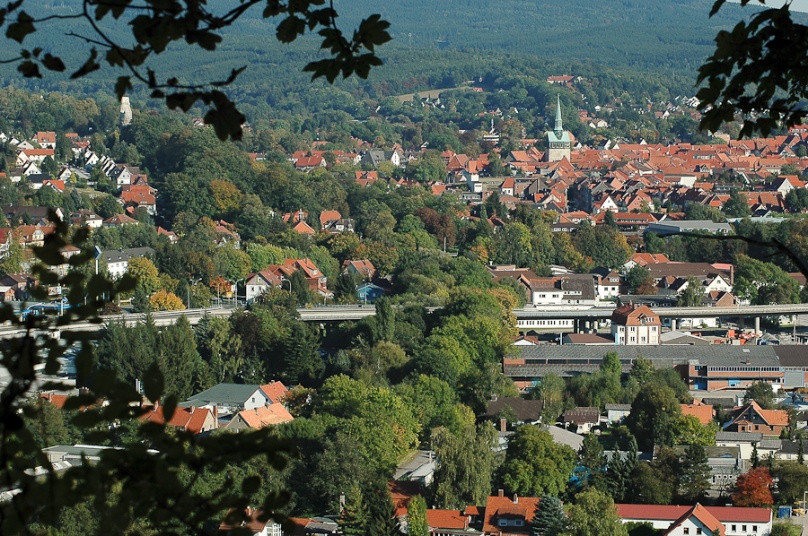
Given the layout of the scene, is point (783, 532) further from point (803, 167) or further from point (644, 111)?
point (644, 111)

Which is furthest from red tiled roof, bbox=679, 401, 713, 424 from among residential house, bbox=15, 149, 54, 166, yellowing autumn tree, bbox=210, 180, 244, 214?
residential house, bbox=15, 149, 54, 166

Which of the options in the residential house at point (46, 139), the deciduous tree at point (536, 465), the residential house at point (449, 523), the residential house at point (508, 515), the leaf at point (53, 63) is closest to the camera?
the leaf at point (53, 63)

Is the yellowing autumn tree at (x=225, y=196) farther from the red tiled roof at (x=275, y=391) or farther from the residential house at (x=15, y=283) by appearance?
the red tiled roof at (x=275, y=391)

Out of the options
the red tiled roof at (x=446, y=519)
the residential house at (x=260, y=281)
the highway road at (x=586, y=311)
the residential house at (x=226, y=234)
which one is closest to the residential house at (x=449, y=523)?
the red tiled roof at (x=446, y=519)

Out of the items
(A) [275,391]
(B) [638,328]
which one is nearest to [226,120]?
(A) [275,391]

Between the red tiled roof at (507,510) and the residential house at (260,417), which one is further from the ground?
the red tiled roof at (507,510)

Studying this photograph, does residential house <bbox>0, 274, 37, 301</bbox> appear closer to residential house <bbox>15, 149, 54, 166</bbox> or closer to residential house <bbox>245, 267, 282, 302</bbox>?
residential house <bbox>245, 267, 282, 302</bbox>

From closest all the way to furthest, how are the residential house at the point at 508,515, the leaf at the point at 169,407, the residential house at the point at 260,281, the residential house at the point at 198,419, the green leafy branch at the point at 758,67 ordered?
the leaf at the point at 169,407, the green leafy branch at the point at 758,67, the residential house at the point at 508,515, the residential house at the point at 198,419, the residential house at the point at 260,281
